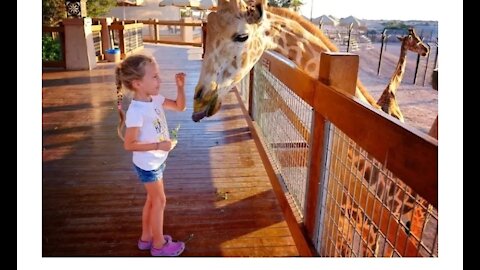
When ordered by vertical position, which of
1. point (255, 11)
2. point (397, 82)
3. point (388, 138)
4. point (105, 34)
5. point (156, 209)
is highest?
point (105, 34)

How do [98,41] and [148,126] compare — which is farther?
[98,41]

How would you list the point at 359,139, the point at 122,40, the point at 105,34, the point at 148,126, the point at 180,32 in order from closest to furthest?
the point at 359,139
the point at 148,126
the point at 105,34
the point at 122,40
the point at 180,32

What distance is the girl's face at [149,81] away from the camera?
1514mm

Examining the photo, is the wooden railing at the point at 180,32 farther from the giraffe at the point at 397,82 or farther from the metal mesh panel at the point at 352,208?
the metal mesh panel at the point at 352,208

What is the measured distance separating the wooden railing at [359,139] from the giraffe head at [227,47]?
23 centimetres

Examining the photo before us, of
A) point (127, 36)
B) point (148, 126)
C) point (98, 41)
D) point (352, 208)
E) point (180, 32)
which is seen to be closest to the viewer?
point (352, 208)

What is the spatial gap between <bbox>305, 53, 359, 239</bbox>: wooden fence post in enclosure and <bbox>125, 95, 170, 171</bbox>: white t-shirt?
634 mm

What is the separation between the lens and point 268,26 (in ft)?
7.36

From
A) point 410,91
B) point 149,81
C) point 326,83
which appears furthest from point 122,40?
point 326,83

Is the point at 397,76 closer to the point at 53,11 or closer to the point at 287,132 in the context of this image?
the point at 287,132

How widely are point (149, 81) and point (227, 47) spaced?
712 millimetres

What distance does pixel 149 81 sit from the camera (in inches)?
59.9
